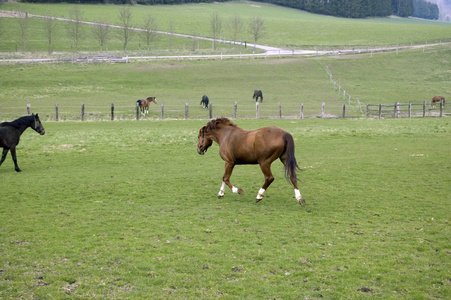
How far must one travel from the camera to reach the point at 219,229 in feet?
29.5

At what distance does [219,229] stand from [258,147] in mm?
2733

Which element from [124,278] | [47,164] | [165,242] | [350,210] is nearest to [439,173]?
[350,210]

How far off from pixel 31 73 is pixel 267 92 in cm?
2637

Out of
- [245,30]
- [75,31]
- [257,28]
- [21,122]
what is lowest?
[21,122]

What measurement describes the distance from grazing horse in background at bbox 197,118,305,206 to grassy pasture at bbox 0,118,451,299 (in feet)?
2.57

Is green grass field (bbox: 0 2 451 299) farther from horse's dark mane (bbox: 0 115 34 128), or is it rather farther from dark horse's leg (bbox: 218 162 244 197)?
horse's dark mane (bbox: 0 115 34 128)

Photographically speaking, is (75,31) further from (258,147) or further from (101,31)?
(258,147)

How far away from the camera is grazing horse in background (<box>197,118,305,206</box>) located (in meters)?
10.7

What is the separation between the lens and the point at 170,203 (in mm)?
11070

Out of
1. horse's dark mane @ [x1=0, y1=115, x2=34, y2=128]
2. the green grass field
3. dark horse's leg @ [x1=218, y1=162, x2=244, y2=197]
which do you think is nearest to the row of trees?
the green grass field

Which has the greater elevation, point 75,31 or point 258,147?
point 75,31

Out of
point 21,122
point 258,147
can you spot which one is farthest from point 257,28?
point 258,147

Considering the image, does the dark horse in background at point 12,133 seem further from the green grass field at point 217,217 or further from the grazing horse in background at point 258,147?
the grazing horse in background at point 258,147

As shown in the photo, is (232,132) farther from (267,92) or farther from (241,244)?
(267,92)
